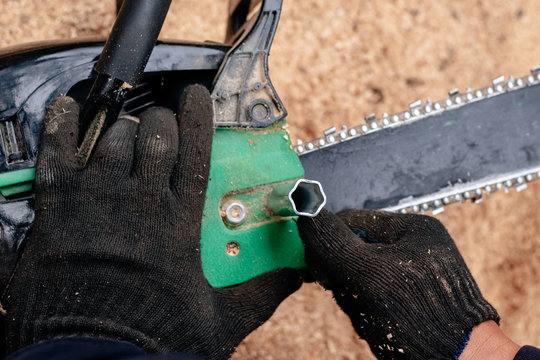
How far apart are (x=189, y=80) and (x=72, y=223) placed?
409mm

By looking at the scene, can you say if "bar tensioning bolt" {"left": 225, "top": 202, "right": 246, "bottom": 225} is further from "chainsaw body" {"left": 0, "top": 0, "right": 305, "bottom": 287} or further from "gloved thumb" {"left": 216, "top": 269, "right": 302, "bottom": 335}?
"gloved thumb" {"left": 216, "top": 269, "right": 302, "bottom": 335}

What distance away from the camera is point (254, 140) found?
1.04m

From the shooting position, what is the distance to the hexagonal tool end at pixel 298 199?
0.86 m

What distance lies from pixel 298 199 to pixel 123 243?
31 centimetres

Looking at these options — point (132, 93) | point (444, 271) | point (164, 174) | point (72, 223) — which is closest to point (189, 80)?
point (132, 93)

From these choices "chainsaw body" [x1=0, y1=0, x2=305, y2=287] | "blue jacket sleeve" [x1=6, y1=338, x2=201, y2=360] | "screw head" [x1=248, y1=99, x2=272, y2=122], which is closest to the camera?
"blue jacket sleeve" [x1=6, y1=338, x2=201, y2=360]

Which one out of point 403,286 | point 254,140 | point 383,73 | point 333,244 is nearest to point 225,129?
point 254,140

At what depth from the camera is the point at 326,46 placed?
68.0 inches

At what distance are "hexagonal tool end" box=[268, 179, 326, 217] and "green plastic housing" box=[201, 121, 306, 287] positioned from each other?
0.15ft

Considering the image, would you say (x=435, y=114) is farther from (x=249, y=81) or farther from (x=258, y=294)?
(x=258, y=294)

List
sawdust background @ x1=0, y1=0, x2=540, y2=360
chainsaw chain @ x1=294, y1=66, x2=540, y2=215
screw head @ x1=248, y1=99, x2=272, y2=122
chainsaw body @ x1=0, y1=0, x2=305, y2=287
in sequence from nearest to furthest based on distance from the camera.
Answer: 1. chainsaw body @ x1=0, y1=0, x2=305, y2=287
2. screw head @ x1=248, y1=99, x2=272, y2=122
3. chainsaw chain @ x1=294, y1=66, x2=540, y2=215
4. sawdust background @ x1=0, y1=0, x2=540, y2=360

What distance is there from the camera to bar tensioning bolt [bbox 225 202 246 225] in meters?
0.98

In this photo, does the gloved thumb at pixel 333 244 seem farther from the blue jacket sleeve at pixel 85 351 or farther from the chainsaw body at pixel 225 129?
the blue jacket sleeve at pixel 85 351

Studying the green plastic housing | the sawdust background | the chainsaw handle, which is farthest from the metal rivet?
the sawdust background
